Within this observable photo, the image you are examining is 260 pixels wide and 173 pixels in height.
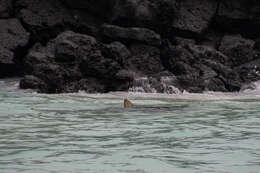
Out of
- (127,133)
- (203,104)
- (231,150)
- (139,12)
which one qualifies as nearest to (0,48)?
(139,12)

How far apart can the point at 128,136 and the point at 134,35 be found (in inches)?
395

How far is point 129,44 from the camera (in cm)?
1688

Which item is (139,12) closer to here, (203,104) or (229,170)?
(203,104)

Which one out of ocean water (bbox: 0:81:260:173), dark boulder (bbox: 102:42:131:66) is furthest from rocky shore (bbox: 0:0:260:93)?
ocean water (bbox: 0:81:260:173)

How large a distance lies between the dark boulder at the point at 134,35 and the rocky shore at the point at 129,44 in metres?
0.03

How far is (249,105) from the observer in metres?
11.0

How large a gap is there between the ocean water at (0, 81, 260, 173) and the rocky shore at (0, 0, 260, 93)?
2.62m

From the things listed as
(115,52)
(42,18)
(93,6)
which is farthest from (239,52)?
(42,18)

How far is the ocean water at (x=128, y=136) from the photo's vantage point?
17.0ft

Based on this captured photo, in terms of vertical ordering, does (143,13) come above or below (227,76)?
above

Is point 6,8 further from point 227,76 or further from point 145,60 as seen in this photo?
point 227,76

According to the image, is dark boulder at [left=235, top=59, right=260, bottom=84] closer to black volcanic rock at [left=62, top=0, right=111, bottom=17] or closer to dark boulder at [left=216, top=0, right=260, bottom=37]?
dark boulder at [left=216, top=0, right=260, bottom=37]

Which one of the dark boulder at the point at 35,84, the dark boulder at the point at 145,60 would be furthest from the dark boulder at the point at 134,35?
the dark boulder at the point at 35,84

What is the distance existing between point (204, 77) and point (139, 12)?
152 inches
